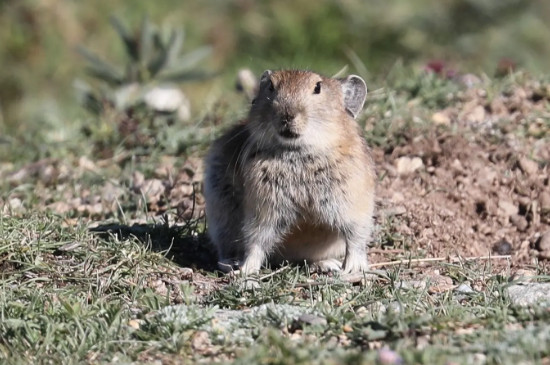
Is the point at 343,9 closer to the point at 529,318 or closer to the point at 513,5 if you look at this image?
the point at 513,5

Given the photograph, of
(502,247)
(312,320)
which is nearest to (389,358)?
(312,320)

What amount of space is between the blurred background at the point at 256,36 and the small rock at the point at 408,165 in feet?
13.3

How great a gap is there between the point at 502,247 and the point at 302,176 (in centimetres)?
159

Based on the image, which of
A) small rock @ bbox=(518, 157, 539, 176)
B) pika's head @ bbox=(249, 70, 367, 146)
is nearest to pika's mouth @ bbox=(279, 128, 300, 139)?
pika's head @ bbox=(249, 70, 367, 146)

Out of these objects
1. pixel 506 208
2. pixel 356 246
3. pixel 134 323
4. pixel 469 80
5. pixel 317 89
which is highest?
pixel 469 80

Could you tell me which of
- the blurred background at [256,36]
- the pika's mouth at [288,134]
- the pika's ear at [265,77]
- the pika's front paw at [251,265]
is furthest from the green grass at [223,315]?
the blurred background at [256,36]

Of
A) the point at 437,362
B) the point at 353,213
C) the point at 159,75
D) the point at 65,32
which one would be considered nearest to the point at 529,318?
the point at 437,362

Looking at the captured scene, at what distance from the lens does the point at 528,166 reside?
708 cm

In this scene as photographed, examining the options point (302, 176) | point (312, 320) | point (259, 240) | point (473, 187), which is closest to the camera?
point (312, 320)

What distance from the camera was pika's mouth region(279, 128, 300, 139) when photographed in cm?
553

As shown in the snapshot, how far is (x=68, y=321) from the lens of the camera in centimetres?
473

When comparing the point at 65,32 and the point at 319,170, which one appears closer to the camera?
the point at 319,170

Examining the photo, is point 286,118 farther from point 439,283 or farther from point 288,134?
point 439,283

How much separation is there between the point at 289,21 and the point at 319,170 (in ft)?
24.4
